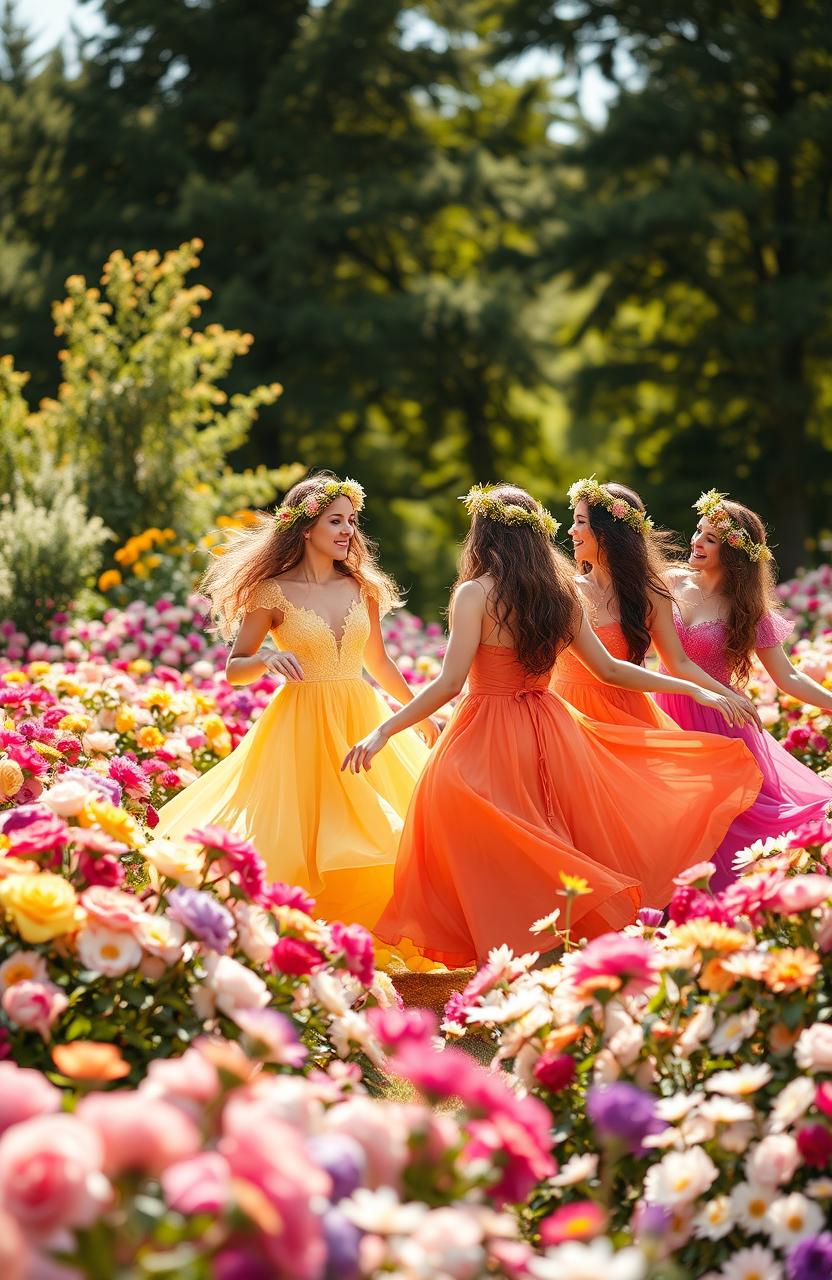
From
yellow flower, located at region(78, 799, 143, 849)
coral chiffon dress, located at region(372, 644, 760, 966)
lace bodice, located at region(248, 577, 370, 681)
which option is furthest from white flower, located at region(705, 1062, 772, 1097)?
Answer: lace bodice, located at region(248, 577, 370, 681)

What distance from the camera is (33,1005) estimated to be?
2547 millimetres

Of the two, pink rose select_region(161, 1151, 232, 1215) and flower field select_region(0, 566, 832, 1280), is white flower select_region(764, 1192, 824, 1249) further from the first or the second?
pink rose select_region(161, 1151, 232, 1215)

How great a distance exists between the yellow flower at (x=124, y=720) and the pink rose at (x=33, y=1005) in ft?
11.2

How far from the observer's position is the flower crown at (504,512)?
509 centimetres

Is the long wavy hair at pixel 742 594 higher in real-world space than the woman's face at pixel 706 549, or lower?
lower

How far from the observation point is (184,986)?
289 centimetres

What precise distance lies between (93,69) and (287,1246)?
71.5 ft

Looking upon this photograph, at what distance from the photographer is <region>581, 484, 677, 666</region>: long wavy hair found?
562cm

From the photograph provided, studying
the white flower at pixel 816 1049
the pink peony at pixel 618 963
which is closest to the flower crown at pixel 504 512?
the pink peony at pixel 618 963

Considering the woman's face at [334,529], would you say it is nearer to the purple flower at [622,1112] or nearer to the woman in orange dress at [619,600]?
the woman in orange dress at [619,600]

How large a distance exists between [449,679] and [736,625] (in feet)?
4.78

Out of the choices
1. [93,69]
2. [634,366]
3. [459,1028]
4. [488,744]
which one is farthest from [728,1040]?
[93,69]

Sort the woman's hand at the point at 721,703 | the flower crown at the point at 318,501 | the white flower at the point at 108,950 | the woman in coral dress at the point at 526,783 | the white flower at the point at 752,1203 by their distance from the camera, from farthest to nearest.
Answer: the flower crown at the point at 318,501 < the woman's hand at the point at 721,703 < the woman in coral dress at the point at 526,783 < the white flower at the point at 108,950 < the white flower at the point at 752,1203

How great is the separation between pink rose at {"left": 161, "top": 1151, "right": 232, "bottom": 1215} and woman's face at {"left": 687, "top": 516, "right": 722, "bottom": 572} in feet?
14.7
